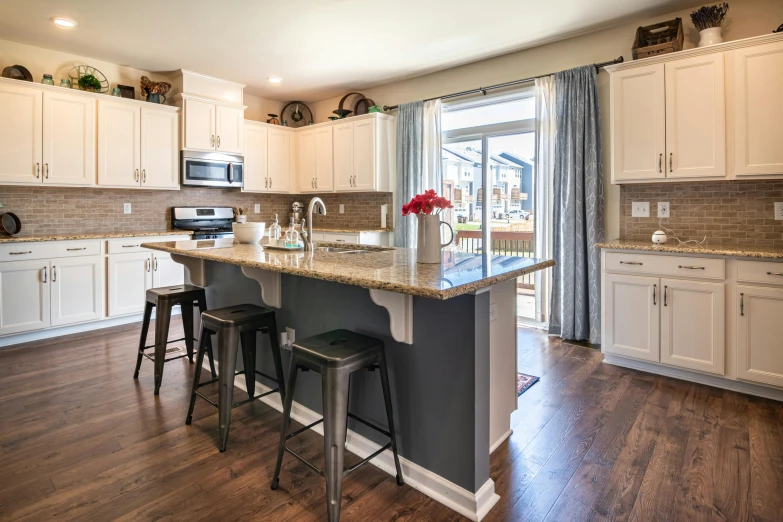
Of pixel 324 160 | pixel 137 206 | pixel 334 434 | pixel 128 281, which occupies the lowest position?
pixel 334 434

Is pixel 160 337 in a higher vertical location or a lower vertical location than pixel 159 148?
lower

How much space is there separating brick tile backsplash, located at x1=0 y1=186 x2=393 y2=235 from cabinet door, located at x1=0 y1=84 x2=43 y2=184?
0.96 feet

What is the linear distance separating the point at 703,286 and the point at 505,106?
8.32ft

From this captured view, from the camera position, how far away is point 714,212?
325 centimetres

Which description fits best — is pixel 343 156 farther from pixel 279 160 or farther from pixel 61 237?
pixel 61 237

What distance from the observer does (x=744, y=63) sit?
2.82 metres

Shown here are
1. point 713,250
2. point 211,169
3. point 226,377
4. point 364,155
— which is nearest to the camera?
point 226,377

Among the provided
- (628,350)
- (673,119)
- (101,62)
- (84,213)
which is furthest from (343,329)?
(101,62)

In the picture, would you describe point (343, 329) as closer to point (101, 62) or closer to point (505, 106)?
point (505, 106)

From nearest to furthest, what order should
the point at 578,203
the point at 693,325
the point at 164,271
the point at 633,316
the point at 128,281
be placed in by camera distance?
the point at 693,325, the point at 633,316, the point at 578,203, the point at 128,281, the point at 164,271

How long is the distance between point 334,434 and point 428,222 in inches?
38.0

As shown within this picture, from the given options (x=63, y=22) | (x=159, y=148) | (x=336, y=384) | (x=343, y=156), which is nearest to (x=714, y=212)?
(x=336, y=384)

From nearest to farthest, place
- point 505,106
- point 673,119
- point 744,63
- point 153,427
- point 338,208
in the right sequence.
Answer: point 153,427 → point 744,63 → point 673,119 → point 505,106 → point 338,208

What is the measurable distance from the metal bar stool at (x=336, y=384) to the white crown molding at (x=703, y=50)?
9.47 feet
